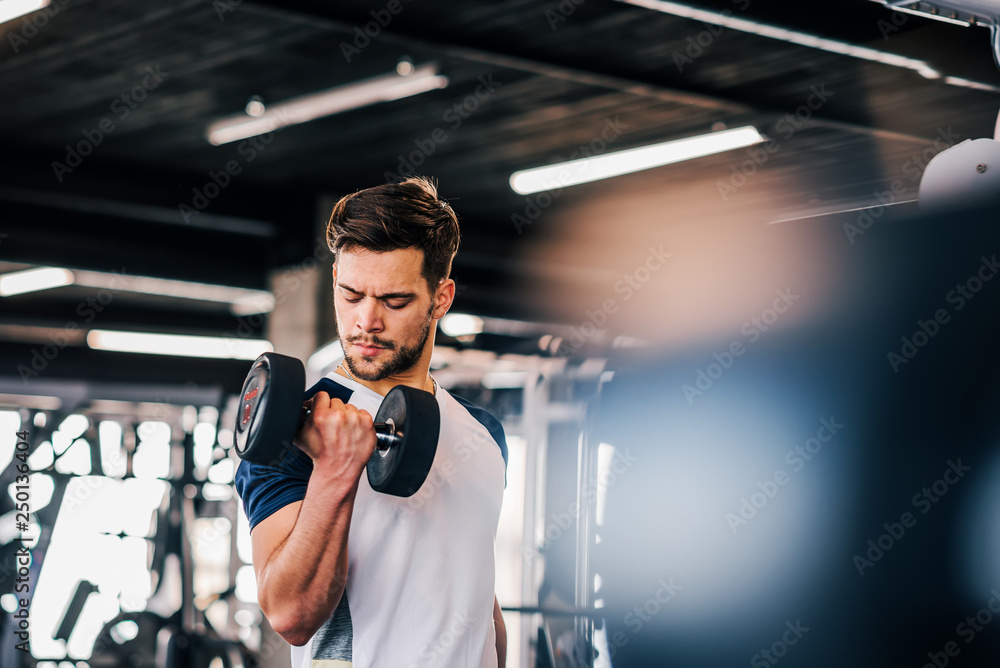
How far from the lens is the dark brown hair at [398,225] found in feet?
5.73

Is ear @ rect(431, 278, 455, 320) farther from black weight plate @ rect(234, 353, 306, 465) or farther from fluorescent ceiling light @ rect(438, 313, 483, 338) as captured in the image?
fluorescent ceiling light @ rect(438, 313, 483, 338)

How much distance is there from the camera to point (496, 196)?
836 cm

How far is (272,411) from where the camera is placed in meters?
1.63

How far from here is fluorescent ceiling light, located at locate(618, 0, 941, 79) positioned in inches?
187

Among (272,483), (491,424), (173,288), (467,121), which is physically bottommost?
(272,483)

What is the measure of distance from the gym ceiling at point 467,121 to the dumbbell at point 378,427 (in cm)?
81

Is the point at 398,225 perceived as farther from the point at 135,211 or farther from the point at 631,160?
the point at 135,211

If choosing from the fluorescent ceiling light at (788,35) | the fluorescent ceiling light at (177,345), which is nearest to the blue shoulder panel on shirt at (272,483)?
the fluorescent ceiling light at (788,35)

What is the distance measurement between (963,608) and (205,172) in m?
6.81

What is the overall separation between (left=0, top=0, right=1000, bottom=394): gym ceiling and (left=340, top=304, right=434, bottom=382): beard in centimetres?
72

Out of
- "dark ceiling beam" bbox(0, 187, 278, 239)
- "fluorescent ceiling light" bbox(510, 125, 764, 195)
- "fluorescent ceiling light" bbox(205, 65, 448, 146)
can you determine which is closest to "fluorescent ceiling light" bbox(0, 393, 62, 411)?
"dark ceiling beam" bbox(0, 187, 278, 239)

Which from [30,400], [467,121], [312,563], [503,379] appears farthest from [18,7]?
[312,563]

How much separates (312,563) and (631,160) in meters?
5.88

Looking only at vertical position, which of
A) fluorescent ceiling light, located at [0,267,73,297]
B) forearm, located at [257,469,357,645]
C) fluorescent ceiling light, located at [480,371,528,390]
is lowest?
forearm, located at [257,469,357,645]
